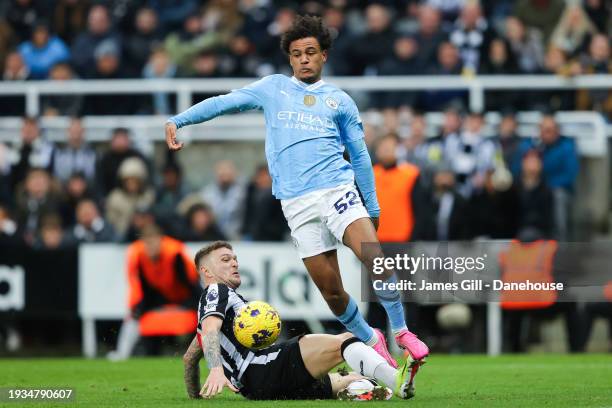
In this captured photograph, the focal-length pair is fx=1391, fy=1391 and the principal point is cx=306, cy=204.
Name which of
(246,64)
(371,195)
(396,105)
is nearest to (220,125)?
(246,64)

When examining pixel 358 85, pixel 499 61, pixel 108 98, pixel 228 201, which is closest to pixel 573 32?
pixel 499 61

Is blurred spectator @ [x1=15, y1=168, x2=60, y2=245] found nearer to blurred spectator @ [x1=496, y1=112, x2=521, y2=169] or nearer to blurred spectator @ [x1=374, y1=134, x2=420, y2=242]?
blurred spectator @ [x1=374, y1=134, x2=420, y2=242]

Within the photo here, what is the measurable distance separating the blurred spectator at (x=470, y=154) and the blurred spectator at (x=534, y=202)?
0.62 meters

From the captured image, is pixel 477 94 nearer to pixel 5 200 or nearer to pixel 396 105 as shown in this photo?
pixel 396 105

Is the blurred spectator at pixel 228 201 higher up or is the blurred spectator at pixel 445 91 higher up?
the blurred spectator at pixel 445 91

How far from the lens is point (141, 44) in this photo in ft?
67.1

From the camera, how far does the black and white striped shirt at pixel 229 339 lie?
9.51 meters

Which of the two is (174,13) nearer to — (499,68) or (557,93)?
(499,68)

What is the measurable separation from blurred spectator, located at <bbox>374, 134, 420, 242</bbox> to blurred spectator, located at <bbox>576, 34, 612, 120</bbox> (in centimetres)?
403

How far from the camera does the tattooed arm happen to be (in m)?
9.76

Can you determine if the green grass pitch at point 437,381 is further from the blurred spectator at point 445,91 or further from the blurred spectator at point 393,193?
the blurred spectator at point 445,91

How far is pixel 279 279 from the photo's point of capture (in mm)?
16578

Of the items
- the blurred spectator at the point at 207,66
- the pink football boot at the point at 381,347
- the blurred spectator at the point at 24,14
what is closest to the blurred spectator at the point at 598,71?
the blurred spectator at the point at 207,66

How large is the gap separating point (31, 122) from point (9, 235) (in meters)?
1.90
